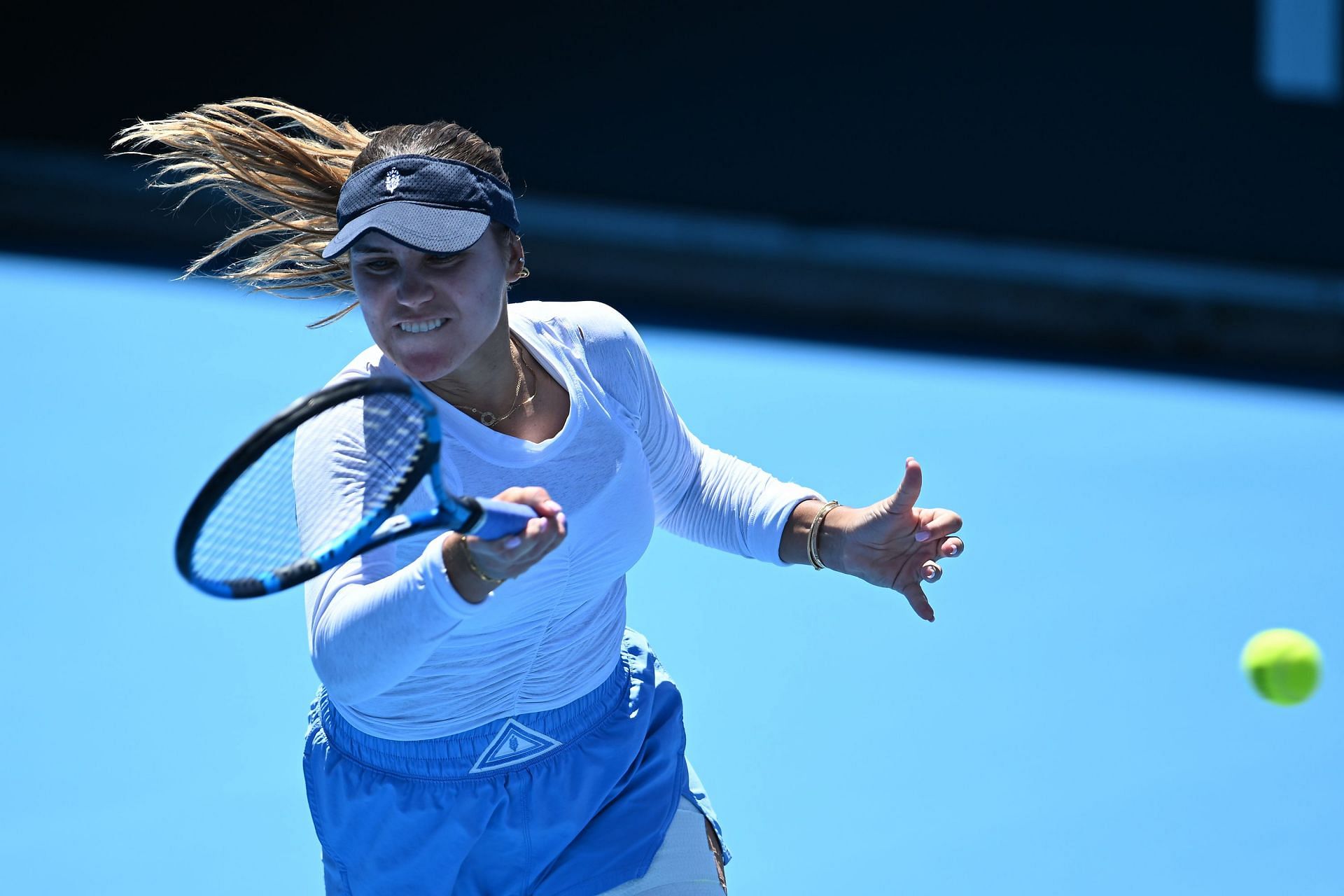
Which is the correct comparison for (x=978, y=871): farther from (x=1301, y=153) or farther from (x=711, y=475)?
(x=1301, y=153)

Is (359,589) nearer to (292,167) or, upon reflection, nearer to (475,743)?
(475,743)

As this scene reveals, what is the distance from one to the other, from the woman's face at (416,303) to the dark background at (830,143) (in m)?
4.03

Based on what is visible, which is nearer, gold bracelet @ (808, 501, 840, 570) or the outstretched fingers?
the outstretched fingers

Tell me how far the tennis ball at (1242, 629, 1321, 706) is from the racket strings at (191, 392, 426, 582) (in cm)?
191

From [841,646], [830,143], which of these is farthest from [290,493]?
[830,143]

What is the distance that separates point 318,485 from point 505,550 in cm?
28

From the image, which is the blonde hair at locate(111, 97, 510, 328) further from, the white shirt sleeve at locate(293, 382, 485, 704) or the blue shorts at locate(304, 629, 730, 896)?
the blue shorts at locate(304, 629, 730, 896)

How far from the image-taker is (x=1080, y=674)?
11.8 feet

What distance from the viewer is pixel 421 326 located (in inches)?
65.8

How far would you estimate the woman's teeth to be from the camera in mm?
1669

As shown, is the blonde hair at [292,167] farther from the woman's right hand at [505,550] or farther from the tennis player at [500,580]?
the woman's right hand at [505,550]

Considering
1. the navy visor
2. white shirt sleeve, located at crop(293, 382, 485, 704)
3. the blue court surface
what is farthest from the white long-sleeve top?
the blue court surface

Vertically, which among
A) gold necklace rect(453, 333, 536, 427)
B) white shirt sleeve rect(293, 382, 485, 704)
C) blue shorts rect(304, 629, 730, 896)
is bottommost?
blue shorts rect(304, 629, 730, 896)

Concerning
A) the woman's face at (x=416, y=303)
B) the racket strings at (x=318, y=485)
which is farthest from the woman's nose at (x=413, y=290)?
the racket strings at (x=318, y=485)
